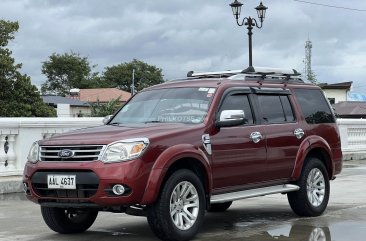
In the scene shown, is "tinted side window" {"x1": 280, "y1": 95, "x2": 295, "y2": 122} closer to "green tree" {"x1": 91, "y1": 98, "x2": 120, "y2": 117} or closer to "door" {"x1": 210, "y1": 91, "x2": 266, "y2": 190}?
"door" {"x1": 210, "y1": 91, "x2": 266, "y2": 190}

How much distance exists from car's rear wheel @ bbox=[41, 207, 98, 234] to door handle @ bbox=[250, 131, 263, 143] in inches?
82.7

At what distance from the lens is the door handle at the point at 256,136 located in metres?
8.05

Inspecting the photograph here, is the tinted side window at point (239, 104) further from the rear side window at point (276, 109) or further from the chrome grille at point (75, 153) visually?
the chrome grille at point (75, 153)

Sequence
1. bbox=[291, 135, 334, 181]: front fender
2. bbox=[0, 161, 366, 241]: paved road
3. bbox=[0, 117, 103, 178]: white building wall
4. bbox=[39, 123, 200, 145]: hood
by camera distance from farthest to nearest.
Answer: bbox=[0, 117, 103, 178]: white building wall < bbox=[291, 135, 334, 181]: front fender < bbox=[0, 161, 366, 241]: paved road < bbox=[39, 123, 200, 145]: hood

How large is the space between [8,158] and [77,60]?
90.9 m

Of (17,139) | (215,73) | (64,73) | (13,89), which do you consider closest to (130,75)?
(64,73)

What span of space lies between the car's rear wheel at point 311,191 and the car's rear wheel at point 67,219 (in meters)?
2.75

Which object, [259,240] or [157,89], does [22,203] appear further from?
[259,240]

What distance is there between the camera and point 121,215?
938 cm

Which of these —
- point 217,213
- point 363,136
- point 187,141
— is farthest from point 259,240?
point 363,136

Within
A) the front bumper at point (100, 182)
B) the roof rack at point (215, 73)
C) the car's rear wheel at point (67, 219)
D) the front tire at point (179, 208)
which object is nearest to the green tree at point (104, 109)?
the roof rack at point (215, 73)

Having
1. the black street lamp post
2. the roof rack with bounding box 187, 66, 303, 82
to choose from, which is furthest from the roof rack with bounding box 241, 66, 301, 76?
the black street lamp post

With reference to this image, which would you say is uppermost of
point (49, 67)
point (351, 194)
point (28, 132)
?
point (49, 67)

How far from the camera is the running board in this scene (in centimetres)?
762
